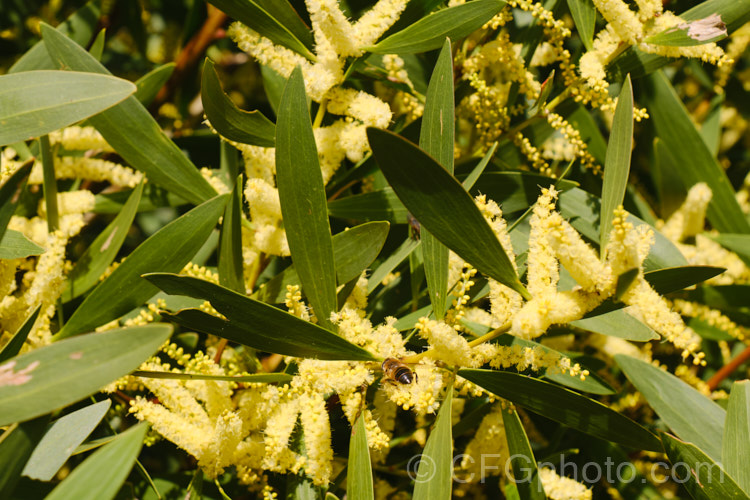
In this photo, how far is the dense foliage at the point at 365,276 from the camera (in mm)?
910

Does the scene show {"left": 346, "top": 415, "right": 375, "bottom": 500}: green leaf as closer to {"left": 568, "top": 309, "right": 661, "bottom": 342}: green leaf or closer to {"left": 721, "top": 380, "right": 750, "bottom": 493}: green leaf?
{"left": 568, "top": 309, "right": 661, "bottom": 342}: green leaf

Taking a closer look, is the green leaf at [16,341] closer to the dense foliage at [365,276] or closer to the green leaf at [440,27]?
the dense foliage at [365,276]

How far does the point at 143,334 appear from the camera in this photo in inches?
30.3

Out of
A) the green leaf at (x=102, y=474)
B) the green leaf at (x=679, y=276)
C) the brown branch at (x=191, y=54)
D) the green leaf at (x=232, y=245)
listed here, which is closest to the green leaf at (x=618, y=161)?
the green leaf at (x=679, y=276)

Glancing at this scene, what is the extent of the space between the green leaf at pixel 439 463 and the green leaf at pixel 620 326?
1.03 feet

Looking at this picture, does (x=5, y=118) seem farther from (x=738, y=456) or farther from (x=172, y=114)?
(x=738, y=456)

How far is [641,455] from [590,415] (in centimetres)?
84

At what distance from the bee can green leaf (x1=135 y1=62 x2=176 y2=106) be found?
3.13 feet

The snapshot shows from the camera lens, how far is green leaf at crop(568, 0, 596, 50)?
125 centimetres

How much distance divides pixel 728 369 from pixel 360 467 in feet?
4.06

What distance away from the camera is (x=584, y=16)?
1.25 metres

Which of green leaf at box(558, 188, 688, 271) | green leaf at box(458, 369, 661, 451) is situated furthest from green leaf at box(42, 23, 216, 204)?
green leaf at box(558, 188, 688, 271)

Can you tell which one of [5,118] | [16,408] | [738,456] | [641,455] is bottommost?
[641,455]

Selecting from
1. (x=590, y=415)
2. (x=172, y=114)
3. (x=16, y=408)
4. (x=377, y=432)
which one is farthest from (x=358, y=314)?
(x=172, y=114)
